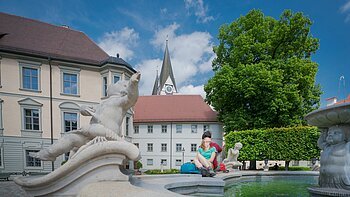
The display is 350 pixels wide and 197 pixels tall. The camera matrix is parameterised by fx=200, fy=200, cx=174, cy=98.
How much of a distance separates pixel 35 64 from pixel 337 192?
20.6m

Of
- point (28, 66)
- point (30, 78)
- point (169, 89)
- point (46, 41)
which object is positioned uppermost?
point (46, 41)

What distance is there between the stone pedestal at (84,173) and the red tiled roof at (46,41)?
59.8ft

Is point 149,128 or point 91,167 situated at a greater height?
point 91,167

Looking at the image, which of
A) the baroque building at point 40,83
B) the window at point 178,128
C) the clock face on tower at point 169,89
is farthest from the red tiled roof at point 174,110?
the clock face on tower at point 169,89

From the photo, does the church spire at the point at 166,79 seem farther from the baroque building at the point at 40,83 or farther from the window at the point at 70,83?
the window at the point at 70,83

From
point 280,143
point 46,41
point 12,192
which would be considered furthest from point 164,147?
point 12,192

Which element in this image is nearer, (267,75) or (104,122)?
(104,122)

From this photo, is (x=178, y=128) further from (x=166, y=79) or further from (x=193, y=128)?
(x=166, y=79)

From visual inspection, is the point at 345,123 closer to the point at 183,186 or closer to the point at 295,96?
the point at 183,186

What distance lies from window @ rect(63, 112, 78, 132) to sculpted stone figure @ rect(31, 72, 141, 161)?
56.6ft

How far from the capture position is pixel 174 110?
3109 centimetres

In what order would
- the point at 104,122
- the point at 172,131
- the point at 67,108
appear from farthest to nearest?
the point at 172,131
the point at 67,108
the point at 104,122

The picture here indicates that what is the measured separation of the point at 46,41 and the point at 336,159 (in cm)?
2248

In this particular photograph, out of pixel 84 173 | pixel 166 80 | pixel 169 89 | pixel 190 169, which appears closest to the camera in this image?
pixel 84 173
